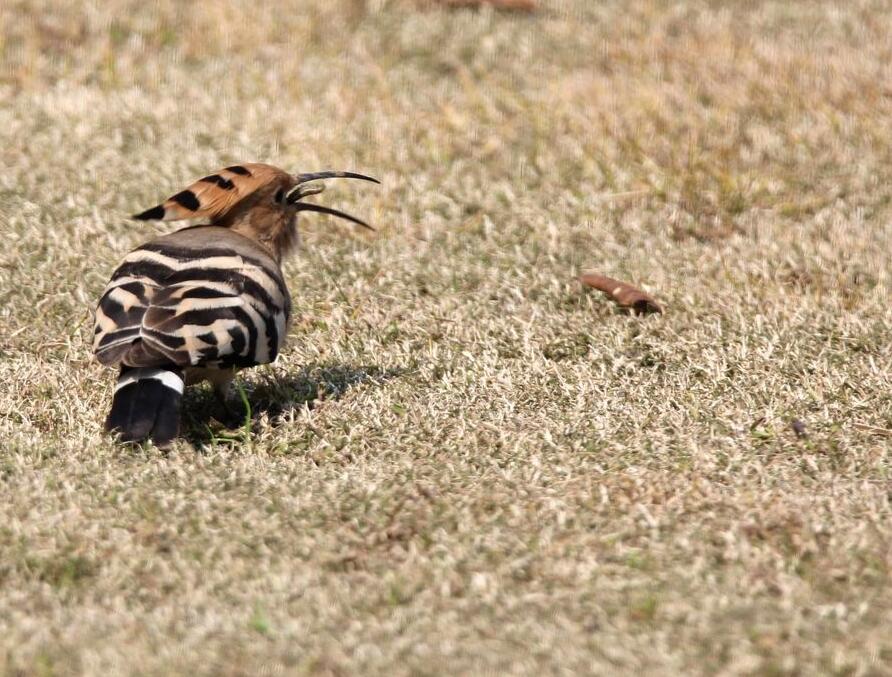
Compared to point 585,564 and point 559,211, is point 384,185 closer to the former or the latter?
point 559,211

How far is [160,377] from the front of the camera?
4.19 meters

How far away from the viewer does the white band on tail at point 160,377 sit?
4.19 meters

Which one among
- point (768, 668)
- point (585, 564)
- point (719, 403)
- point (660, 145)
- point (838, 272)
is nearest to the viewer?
point (768, 668)

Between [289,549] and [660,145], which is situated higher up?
[660,145]

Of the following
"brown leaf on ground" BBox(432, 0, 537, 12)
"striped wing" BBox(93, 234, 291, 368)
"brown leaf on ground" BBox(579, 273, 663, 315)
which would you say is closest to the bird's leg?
"striped wing" BBox(93, 234, 291, 368)

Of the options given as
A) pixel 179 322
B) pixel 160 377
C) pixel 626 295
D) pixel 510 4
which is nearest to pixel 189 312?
pixel 179 322

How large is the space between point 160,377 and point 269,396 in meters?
0.59

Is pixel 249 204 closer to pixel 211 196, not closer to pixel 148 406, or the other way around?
pixel 211 196

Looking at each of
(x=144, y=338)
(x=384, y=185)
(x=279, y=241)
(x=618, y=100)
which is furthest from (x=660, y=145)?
(x=144, y=338)

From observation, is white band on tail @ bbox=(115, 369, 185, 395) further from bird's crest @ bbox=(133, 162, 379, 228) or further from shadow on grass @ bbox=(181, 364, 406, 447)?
bird's crest @ bbox=(133, 162, 379, 228)

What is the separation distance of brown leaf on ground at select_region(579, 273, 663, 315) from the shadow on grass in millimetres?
1023

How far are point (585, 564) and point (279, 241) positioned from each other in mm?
2208

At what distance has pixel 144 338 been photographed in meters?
4.14

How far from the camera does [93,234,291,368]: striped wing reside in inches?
163
